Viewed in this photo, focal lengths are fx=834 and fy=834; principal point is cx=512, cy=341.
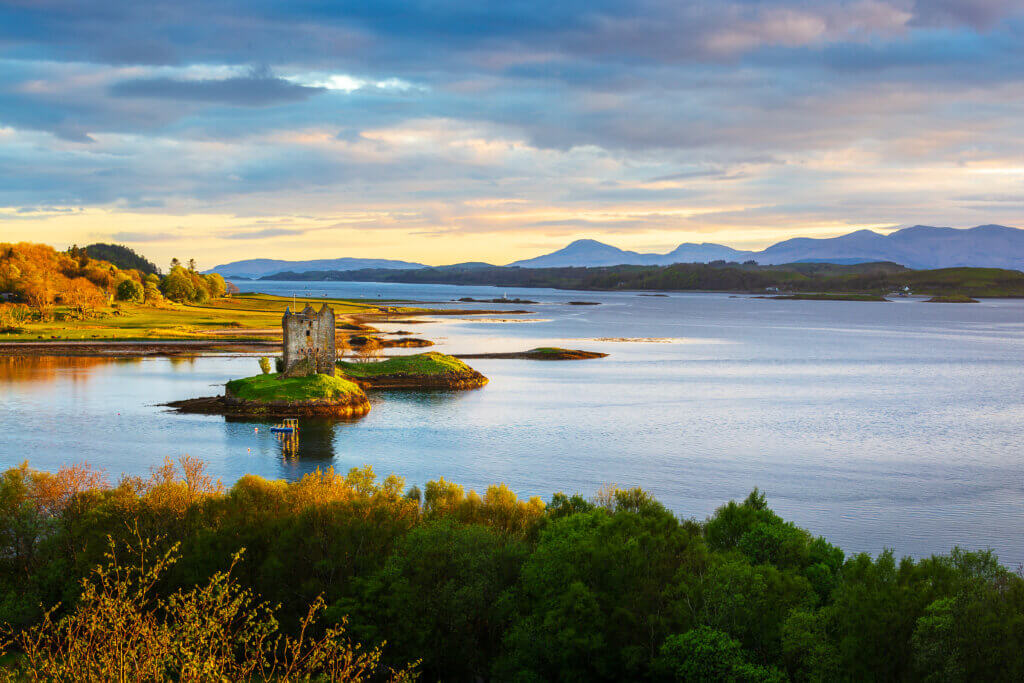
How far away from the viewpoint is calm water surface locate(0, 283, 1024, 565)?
47469mm

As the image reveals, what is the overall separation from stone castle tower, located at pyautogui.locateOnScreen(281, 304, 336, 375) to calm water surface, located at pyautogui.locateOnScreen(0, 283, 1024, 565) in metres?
7.51

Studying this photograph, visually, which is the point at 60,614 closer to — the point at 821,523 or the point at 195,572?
the point at 195,572

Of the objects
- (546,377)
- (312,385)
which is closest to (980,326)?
(546,377)

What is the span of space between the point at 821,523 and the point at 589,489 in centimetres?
1299

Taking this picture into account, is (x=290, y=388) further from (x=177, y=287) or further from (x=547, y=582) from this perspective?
(x=177, y=287)

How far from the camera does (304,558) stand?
29688 mm

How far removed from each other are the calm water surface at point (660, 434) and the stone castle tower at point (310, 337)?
24.6 feet

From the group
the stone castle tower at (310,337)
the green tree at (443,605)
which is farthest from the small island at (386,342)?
the green tree at (443,605)

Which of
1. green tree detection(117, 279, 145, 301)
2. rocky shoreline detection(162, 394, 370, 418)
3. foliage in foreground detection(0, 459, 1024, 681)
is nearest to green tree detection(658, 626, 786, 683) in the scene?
foliage in foreground detection(0, 459, 1024, 681)

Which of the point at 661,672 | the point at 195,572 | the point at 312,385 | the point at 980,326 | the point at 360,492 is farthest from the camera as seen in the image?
the point at 980,326

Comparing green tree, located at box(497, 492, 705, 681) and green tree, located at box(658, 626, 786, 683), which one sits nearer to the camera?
green tree, located at box(658, 626, 786, 683)

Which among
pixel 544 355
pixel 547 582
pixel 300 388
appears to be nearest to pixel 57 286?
pixel 544 355

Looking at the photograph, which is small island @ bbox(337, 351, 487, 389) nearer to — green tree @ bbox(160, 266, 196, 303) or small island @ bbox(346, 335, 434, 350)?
small island @ bbox(346, 335, 434, 350)

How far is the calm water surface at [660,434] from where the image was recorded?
1869 inches
